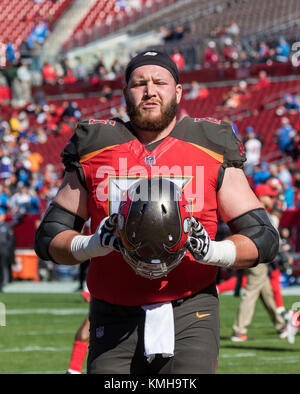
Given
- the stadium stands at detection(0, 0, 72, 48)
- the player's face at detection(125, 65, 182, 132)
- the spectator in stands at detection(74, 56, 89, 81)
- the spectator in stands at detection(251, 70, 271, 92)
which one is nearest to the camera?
the player's face at detection(125, 65, 182, 132)

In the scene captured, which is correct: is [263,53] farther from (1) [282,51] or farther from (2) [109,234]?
(2) [109,234]

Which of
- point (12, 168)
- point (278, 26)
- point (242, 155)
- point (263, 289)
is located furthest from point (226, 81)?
point (242, 155)

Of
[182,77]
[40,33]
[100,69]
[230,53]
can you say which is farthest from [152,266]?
[40,33]

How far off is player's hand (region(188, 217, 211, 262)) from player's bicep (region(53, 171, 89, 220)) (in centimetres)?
64

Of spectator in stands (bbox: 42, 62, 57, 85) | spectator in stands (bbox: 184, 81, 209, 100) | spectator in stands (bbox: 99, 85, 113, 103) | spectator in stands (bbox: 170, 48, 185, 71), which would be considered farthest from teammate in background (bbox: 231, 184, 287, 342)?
spectator in stands (bbox: 42, 62, 57, 85)

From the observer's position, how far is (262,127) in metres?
22.9

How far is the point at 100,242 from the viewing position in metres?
3.50

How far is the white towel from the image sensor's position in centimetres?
362

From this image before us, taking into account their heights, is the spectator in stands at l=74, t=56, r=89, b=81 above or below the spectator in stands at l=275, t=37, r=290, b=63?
below

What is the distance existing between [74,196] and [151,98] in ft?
1.76

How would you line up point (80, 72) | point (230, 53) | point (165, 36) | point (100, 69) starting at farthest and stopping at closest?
point (80, 72)
point (165, 36)
point (100, 69)
point (230, 53)

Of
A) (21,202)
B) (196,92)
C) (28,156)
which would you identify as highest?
(196,92)

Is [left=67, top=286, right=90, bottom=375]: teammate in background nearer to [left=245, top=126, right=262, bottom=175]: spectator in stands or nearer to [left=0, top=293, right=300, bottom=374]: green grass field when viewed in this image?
[left=0, top=293, right=300, bottom=374]: green grass field

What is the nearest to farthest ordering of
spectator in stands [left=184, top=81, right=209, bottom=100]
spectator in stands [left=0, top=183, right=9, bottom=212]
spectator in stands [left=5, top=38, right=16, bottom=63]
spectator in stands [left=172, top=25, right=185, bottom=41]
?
1. spectator in stands [left=0, top=183, right=9, bottom=212]
2. spectator in stands [left=184, top=81, right=209, bottom=100]
3. spectator in stands [left=172, top=25, right=185, bottom=41]
4. spectator in stands [left=5, top=38, right=16, bottom=63]
